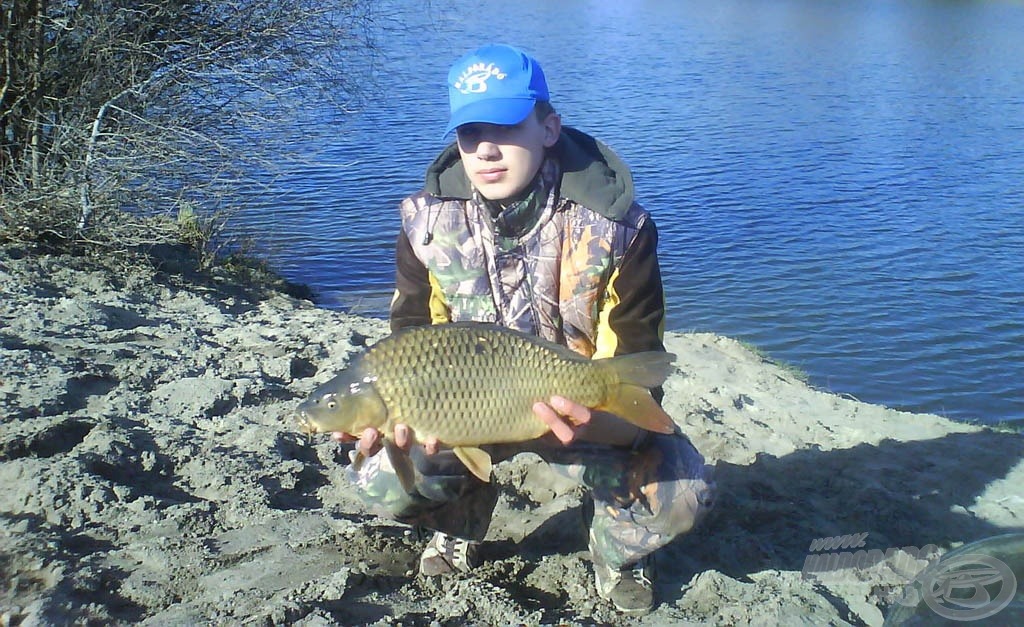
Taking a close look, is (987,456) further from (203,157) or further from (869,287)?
(203,157)

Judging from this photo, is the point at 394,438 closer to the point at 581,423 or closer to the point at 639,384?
the point at 581,423

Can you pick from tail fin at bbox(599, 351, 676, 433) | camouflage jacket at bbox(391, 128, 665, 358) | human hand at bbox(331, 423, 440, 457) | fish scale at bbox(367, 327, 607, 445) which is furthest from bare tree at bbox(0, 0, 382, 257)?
tail fin at bbox(599, 351, 676, 433)

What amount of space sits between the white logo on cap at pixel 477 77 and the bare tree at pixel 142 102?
526 cm

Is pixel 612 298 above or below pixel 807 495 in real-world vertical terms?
above

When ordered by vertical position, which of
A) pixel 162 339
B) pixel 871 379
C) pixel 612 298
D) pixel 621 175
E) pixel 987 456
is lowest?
pixel 871 379

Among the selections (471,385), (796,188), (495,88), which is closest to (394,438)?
(471,385)

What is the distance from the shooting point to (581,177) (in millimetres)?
3309

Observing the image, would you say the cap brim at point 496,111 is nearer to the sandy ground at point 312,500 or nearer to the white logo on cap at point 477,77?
the white logo on cap at point 477,77

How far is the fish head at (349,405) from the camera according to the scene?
2.92 meters

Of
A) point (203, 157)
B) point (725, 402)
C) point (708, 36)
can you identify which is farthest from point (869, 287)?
point (708, 36)

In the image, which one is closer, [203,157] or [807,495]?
[807,495]

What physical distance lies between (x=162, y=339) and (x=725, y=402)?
3.27m

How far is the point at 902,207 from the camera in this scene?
448 inches

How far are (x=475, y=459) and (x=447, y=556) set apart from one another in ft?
2.23
